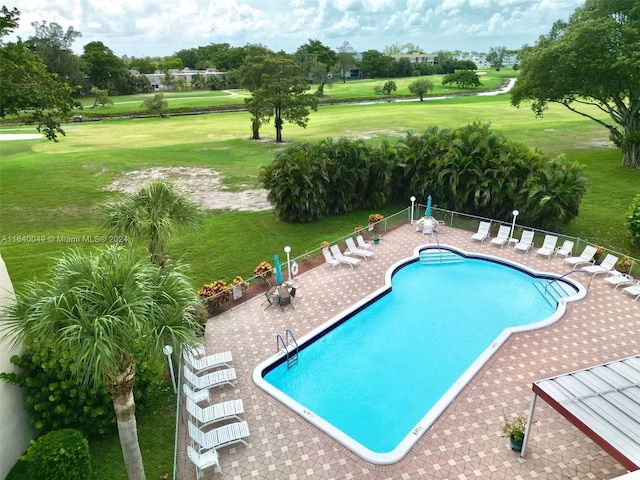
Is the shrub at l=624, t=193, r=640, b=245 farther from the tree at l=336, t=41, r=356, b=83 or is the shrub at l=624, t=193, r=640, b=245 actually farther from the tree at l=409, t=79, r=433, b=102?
the tree at l=336, t=41, r=356, b=83

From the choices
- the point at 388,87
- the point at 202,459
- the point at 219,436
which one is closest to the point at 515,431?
the point at 219,436

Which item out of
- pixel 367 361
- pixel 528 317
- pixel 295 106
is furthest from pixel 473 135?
pixel 295 106

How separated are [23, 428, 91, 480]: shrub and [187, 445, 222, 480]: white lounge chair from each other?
2.07m

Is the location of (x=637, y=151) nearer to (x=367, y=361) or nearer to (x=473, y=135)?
(x=473, y=135)

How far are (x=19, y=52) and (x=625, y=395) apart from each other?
2187 cm

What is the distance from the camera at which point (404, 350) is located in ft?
45.0

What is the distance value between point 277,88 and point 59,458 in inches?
1598

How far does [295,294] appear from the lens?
637 inches

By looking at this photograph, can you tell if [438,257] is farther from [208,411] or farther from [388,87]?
[388,87]

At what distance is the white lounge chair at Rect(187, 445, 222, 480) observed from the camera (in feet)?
28.7

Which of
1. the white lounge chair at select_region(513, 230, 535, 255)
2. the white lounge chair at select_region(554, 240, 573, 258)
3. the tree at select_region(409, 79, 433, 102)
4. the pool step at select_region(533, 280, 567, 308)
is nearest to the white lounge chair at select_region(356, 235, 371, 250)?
the white lounge chair at select_region(513, 230, 535, 255)

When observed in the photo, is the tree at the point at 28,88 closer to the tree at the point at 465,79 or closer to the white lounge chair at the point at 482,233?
the white lounge chair at the point at 482,233

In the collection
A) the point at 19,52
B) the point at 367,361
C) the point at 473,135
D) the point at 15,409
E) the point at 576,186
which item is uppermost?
the point at 19,52

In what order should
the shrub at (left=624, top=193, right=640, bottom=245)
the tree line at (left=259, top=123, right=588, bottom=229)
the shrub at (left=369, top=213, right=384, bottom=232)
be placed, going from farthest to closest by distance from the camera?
the shrub at (left=369, top=213, right=384, bottom=232) < the tree line at (left=259, top=123, right=588, bottom=229) < the shrub at (left=624, top=193, right=640, bottom=245)
